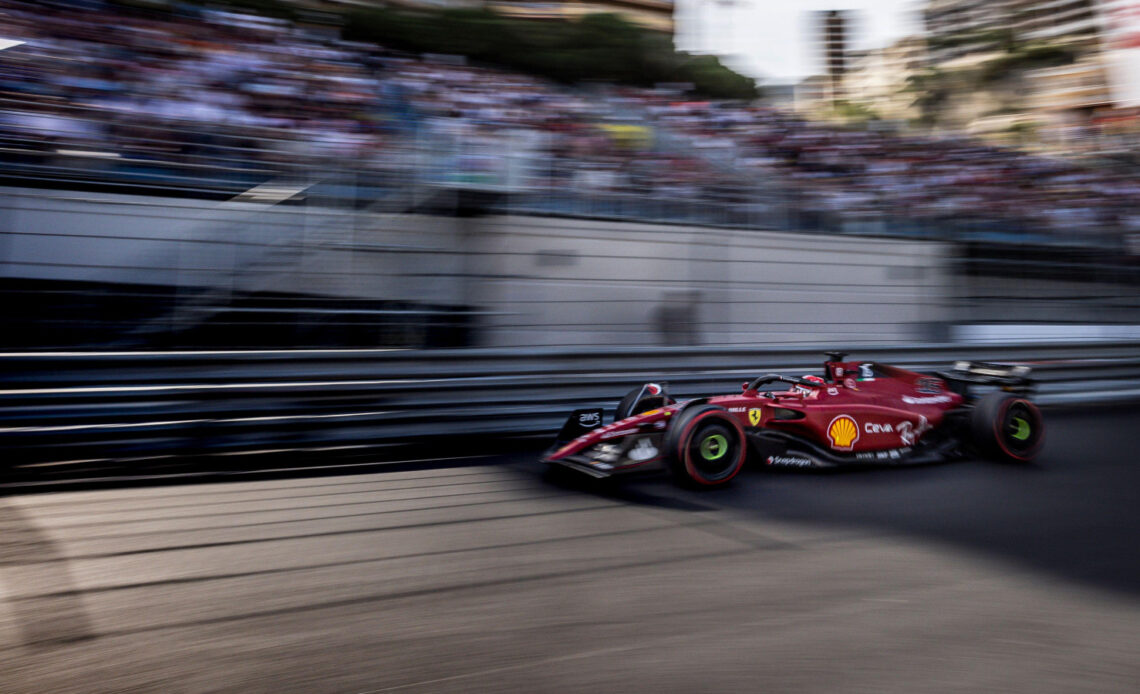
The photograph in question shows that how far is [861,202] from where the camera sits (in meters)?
10.0

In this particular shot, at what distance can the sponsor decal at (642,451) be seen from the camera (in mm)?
4328

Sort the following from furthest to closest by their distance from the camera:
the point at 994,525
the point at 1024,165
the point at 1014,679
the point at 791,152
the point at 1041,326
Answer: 1. the point at 1024,165
2. the point at 791,152
3. the point at 1041,326
4. the point at 994,525
5. the point at 1014,679

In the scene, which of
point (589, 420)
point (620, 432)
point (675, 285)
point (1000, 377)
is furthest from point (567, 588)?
point (675, 285)

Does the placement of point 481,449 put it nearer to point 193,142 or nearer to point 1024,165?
point 193,142

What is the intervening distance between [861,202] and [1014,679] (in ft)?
28.0

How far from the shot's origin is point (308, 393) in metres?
5.08

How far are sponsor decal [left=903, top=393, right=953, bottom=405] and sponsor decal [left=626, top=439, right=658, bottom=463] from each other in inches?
64.9

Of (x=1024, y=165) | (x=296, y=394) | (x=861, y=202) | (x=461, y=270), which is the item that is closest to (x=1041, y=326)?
(x=861, y=202)

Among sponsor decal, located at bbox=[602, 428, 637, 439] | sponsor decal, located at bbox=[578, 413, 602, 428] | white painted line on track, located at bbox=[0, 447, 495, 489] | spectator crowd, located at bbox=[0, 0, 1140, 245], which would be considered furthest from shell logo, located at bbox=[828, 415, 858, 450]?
spectator crowd, located at bbox=[0, 0, 1140, 245]

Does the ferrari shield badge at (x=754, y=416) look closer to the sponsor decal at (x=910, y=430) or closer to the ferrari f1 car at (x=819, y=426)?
the ferrari f1 car at (x=819, y=426)

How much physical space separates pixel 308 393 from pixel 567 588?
2.75 metres

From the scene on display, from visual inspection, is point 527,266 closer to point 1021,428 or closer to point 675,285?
point 675,285

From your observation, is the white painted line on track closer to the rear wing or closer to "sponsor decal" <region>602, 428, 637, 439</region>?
"sponsor decal" <region>602, 428, 637, 439</region>

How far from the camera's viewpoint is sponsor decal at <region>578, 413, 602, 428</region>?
4.61m
